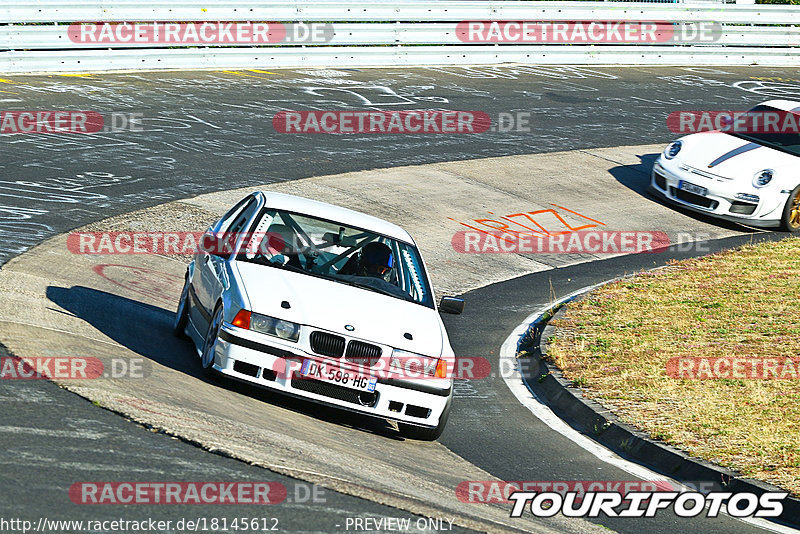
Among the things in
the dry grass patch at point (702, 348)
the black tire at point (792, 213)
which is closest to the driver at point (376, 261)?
the dry grass patch at point (702, 348)

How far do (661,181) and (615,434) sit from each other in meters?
9.10

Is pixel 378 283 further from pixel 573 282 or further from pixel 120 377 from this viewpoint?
pixel 573 282

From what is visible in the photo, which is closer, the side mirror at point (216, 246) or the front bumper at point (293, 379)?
the front bumper at point (293, 379)

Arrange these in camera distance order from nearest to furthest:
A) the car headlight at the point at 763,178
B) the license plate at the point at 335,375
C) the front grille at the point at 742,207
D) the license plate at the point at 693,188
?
the license plate at the point at 335,375 < the car headlight at the point at 763,178 < the front grille at the point at 742,207 < the license plate at the point at 693,188

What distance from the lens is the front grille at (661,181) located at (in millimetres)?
16234

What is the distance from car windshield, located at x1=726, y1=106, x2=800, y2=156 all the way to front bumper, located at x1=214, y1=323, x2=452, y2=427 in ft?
35.3

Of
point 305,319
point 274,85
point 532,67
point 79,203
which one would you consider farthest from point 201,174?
Result: point 532,67

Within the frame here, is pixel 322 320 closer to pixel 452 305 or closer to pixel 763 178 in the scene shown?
pixel 452 305

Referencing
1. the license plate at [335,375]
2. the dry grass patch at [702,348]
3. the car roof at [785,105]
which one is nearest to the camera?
the license plate at [335,375]

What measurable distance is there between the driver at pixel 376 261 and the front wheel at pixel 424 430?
139cm

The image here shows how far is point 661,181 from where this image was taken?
1636cm

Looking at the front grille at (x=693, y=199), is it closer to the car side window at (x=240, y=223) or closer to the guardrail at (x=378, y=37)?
the car side window at (x=240, y=223)

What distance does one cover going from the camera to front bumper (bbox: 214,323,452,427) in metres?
6.96

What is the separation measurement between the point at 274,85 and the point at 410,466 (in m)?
14.8
